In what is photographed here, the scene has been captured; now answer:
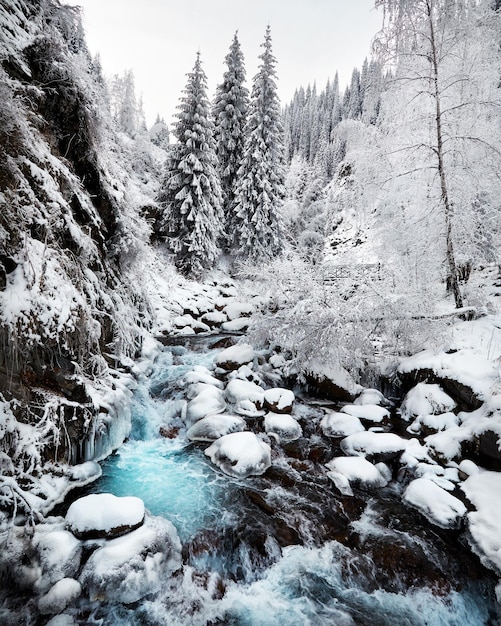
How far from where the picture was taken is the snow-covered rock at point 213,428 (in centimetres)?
636

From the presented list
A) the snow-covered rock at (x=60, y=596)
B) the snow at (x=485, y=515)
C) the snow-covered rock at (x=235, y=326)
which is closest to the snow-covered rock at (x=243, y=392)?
the snow at (x=485, y=515)

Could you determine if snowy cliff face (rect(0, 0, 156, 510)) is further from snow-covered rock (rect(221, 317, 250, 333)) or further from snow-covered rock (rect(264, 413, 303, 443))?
snow-covered rock (rect(221, 317, 250, 333))

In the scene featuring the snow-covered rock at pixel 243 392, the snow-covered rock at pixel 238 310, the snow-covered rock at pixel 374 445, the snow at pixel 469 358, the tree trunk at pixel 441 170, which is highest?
the tree trunk at pixel 441 170

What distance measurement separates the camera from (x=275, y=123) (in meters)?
19.0

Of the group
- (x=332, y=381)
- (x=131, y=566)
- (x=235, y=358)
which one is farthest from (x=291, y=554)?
(x=235, y=358)

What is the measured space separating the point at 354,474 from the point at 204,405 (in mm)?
3239

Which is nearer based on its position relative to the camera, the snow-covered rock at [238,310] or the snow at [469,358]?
the snow at [469,358]

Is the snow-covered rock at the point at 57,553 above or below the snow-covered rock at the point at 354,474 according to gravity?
above

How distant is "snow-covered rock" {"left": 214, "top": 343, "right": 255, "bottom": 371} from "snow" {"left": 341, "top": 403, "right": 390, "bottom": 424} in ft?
10.4

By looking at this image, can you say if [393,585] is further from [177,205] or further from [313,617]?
[177,205]

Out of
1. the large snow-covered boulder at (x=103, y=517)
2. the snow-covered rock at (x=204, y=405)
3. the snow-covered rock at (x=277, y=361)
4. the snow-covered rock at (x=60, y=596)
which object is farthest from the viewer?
the snow-covered rock at (x=277, y=361)

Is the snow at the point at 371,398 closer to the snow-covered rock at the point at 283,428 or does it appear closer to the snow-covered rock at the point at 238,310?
the snow-covered rock at the point at 283,428

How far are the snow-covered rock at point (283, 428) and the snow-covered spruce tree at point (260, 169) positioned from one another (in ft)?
43.7

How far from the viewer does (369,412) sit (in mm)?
7203
